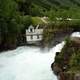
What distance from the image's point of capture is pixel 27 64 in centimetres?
4581

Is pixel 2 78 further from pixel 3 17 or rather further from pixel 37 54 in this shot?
pixel 3 17

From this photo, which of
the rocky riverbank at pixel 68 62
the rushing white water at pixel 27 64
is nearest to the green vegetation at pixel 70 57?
A: the rocky riverbank at pixel 68 62

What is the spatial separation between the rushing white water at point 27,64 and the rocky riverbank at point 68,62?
1.18 metres

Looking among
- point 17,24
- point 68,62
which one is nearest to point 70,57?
point 68,62

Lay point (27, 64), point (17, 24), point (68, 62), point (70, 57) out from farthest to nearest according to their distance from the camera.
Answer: point (17, 24) < point (27, 64) < point (70, 57) < point (68, 62)

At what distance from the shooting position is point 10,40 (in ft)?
184

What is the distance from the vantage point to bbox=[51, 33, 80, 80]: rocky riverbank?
3703 cm

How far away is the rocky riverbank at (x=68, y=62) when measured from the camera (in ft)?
121

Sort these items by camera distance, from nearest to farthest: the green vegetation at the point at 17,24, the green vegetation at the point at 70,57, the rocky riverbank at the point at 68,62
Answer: the rocky riverbank at the point at 68,62 < the green vegetation at the point at 70,57 < the green vegetation at the point at 17,24

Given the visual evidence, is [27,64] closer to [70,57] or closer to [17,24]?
[70,57]

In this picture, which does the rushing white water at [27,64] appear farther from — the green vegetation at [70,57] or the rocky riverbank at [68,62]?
the green vegetation at [70,57]

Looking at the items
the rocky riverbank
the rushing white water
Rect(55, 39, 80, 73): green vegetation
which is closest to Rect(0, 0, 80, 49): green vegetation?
the rushing white water

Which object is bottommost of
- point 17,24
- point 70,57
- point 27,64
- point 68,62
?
point 27,64

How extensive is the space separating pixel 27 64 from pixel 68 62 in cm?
676
